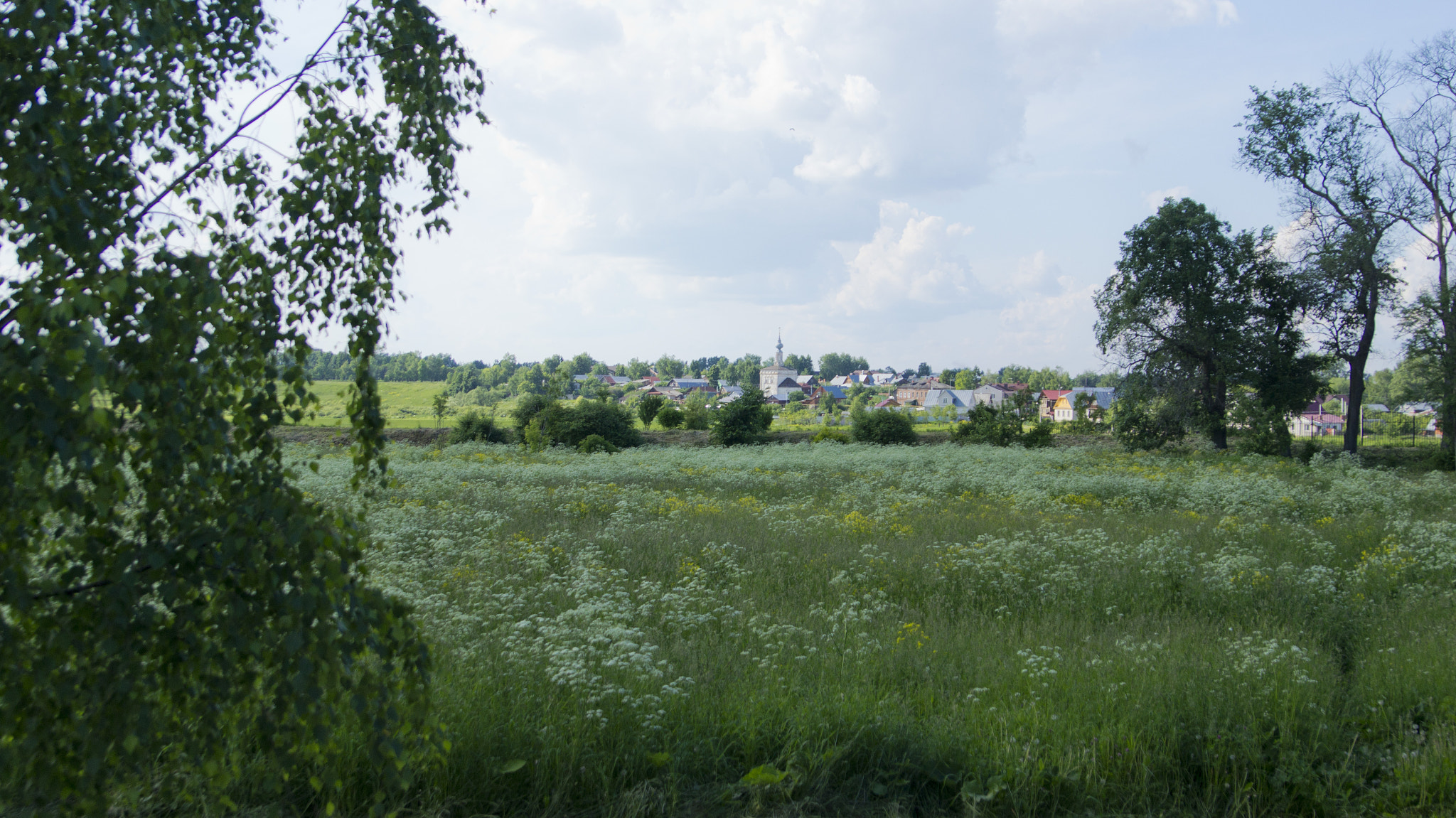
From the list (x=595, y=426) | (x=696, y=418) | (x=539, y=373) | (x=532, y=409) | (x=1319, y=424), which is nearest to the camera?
(x=595, y=426)

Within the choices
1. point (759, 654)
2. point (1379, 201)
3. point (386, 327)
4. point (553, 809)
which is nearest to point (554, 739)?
point (553, 809)

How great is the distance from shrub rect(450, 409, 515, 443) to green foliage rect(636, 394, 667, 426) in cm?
1396

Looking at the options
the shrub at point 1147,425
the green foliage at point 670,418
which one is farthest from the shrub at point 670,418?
the shrub at point 1147,425

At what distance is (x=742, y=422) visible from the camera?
40.4 metres

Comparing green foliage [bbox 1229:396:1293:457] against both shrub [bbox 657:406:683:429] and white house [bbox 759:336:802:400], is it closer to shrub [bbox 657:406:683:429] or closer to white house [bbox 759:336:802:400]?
shrub [bbox 657:406:683:429]

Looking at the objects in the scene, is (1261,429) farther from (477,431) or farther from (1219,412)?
(477,431)

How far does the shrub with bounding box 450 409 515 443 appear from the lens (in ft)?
126

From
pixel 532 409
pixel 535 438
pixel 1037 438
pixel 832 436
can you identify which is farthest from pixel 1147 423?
pixel 532 409

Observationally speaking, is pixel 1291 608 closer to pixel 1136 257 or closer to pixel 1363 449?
pixel 1136 257

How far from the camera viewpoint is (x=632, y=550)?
1009cm

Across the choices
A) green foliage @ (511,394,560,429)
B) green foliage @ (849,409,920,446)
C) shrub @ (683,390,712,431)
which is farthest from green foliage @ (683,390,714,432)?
green foliage @ (511,394,560,429)

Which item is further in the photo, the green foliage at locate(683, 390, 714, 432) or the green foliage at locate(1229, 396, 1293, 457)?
the green foliage at locate(683, 390, 714, 432)

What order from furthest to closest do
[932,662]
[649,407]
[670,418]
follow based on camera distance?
[649,407] → [670,418] → [932,662]

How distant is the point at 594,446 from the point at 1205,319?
27.6 m
